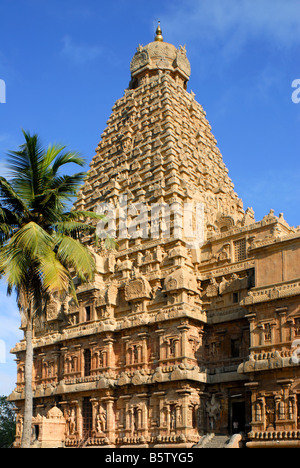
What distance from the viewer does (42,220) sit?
72.3 feet

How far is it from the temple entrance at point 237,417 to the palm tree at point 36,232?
17.1 m

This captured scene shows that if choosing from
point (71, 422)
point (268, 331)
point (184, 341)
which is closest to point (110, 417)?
point (71, 422)

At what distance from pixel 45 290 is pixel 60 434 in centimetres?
2228

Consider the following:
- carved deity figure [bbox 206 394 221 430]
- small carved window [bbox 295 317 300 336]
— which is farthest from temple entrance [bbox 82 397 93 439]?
small carved window [bbox 295 317 300 336]

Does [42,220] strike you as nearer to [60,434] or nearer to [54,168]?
[54,168]

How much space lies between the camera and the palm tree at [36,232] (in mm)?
20516

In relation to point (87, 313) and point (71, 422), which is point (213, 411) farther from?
point (87, 313)

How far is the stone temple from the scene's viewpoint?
31578 millimetres

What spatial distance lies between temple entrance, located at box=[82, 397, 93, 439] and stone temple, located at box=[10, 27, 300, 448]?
92 mm

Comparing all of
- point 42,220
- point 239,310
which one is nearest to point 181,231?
point 239,310

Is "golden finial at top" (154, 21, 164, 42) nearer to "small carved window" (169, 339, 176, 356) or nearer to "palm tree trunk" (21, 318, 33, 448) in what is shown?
"small carved window" (169, 339, 176, 356)

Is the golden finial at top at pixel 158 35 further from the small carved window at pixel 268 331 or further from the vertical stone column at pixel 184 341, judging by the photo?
the small carved window at pixel 268 331

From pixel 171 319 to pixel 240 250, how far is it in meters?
7.19

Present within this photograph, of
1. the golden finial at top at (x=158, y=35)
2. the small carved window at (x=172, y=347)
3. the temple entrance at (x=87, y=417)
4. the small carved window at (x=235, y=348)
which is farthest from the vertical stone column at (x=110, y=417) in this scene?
the golden finial at top at (x=158, y=35)
